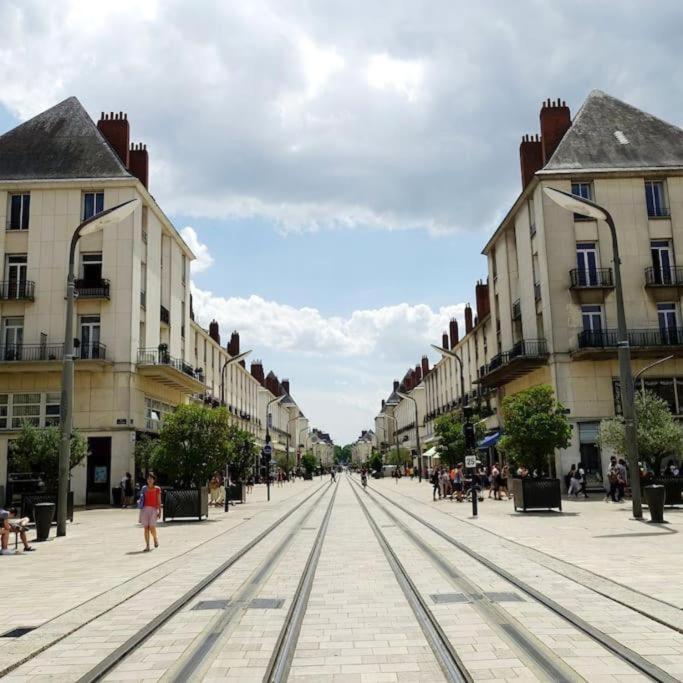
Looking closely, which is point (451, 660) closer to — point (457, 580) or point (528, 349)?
point (457, 580)

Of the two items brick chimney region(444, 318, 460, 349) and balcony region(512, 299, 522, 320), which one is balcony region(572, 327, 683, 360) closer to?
balcony region(512, 299, 522, 320)

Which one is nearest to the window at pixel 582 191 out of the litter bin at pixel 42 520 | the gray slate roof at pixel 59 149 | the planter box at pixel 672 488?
the planter box at pixel 672 488

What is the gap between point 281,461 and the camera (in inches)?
3273

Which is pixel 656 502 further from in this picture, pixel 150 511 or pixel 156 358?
pixel 156 358

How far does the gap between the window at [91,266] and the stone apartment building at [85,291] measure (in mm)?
47

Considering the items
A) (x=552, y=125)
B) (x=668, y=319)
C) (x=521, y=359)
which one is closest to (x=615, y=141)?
(x=552, y=125)

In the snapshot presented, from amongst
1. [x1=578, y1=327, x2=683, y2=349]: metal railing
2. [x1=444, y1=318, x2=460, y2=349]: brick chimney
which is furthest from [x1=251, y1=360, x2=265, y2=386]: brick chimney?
[x1=578, y1=327, x2=683, y2=349]: metal railing

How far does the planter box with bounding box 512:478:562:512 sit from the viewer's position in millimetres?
21828

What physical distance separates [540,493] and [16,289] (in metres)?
24.9

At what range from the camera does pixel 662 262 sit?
108 feet

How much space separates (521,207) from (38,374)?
25167mm

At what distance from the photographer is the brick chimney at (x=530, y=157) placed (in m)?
36.6

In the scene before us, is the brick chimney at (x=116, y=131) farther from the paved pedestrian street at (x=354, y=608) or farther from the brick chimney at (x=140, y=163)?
the paved pedestrian street at (x=354, y=608)

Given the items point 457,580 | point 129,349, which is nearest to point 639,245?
point 129,349
